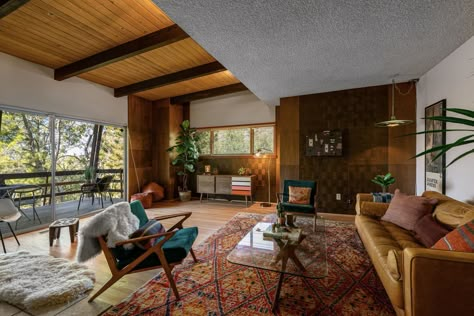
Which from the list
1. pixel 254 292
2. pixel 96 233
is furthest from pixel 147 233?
pixel 254 292

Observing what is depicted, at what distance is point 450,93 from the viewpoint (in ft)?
9.20

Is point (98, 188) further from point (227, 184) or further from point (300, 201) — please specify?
point (300, 201)

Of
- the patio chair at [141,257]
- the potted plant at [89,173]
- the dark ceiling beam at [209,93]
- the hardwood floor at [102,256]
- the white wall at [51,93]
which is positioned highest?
the dark ceiling beam at [209,93]

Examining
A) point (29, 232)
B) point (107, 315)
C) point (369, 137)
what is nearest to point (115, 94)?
point (29, 232)

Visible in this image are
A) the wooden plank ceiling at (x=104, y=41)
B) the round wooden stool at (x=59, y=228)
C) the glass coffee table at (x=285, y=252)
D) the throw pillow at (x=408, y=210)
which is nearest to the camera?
the glass coffee table at (x=285, y=252)

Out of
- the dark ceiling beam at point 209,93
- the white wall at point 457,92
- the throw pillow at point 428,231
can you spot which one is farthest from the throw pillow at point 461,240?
the dark ceiling beam at point 209,93

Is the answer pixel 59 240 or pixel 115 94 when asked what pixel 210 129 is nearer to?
pixel 115 94

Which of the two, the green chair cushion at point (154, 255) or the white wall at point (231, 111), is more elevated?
the white wall at point (231, 111)

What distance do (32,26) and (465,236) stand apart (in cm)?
497

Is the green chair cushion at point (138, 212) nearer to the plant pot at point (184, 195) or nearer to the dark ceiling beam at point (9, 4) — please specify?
the dark ceiling beam at point (9, 4)

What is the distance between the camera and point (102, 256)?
2652 millimetres

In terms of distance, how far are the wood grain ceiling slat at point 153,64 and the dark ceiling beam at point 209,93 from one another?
4.39ft

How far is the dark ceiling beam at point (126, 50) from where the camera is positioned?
296cm

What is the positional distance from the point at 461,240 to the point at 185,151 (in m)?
5.38
